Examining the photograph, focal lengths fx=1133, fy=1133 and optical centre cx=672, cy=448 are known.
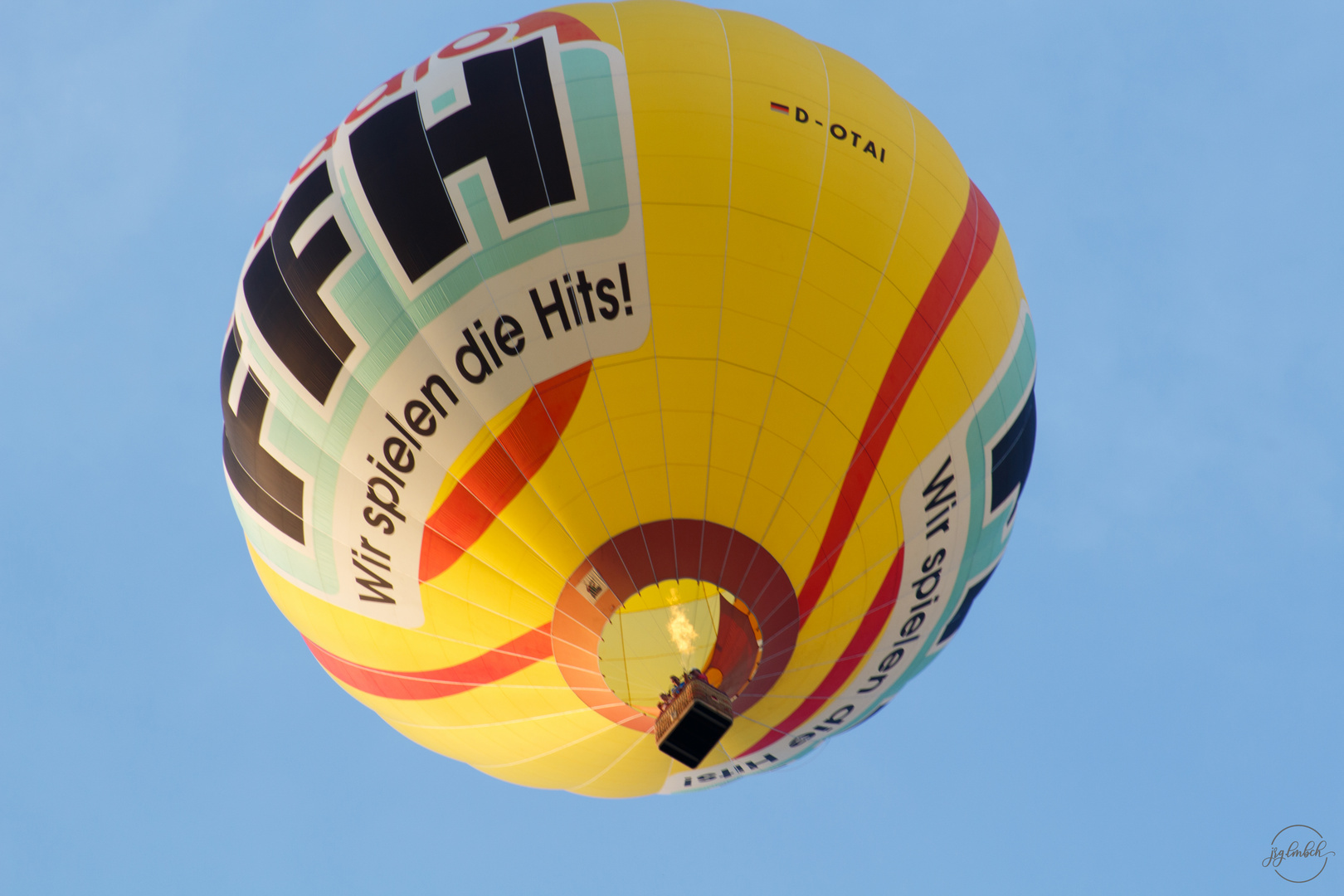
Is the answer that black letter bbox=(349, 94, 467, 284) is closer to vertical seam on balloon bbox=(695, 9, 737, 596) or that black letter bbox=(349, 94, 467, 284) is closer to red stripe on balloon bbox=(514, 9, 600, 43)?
red stripe on balloon bbox=(514, 9, 600, 43)

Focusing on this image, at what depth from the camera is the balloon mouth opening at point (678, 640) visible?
32.5 feet

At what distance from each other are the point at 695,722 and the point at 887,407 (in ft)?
10.3

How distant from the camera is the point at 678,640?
10094 mm

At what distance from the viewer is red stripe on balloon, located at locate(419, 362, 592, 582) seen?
30.7 ft

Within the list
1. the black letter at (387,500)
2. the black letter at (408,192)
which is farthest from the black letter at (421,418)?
the black letter at (408,192)

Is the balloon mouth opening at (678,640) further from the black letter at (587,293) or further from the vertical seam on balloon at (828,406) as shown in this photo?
the black letter at (587,293)

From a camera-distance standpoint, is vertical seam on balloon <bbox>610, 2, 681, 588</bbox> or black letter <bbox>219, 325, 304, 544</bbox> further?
black letter <bbox>219, 325, 304, 544</bbox>

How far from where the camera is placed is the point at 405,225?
31.5 feet

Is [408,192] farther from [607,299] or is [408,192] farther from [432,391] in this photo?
[607,299]

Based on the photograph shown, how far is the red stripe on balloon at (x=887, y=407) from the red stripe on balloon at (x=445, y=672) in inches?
94.9

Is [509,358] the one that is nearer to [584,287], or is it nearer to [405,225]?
[584,287]

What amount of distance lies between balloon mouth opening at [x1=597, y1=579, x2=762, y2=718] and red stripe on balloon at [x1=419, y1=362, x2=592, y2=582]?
56.0 inches

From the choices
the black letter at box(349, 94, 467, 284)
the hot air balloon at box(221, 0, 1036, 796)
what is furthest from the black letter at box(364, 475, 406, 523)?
the black letter at box(349, 94, 467, 284)

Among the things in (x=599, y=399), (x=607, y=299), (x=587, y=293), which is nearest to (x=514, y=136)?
(x=587, y=293)
